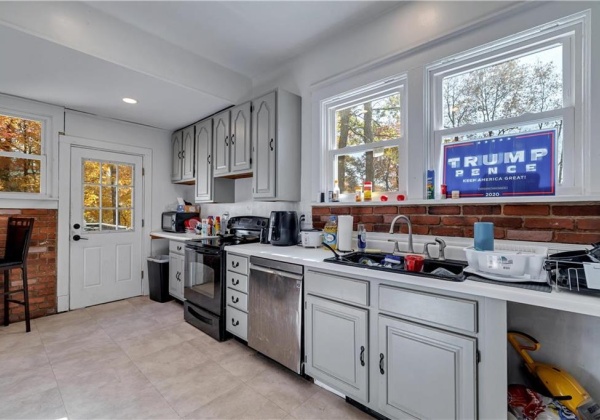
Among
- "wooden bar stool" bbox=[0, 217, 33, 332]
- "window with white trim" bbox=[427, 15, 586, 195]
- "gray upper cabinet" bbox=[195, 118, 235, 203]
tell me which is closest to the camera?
"window with white trim" bbox=[427, 15, 586, 195]

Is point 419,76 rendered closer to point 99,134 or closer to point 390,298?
point 390,298

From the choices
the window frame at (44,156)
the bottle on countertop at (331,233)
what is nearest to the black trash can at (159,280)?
the window frame at (44,156)

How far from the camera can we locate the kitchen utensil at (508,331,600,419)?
51.0 inches

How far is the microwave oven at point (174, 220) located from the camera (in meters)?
3.80

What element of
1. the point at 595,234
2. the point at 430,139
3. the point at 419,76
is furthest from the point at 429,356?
the point at 419,76

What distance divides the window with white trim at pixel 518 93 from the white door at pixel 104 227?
12.3 feet

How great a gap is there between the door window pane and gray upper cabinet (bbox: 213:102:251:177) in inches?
55.6

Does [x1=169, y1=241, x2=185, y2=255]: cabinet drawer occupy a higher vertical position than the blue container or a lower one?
lower

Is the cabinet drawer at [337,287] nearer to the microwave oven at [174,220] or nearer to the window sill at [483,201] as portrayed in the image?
the window sill at [483,201]

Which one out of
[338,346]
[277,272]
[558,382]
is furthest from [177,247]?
[558,382]

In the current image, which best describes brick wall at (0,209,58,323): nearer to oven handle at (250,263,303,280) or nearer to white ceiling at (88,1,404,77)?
white ceiling at (88,1,404,77)

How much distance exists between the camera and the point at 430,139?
2018 mm

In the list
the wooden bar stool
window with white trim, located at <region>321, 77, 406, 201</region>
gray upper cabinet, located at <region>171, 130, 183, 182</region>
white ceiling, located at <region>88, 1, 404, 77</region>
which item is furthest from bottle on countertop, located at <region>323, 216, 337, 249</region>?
the wooden bar stool

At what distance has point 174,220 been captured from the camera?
3801mm
